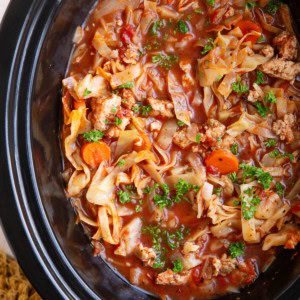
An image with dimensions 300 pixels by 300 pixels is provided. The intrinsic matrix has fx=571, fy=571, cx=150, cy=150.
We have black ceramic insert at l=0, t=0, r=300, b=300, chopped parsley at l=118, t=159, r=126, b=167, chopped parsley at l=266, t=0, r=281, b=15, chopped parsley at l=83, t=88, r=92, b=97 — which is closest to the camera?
black ceramic insert at l=0, t=0, r=300, b=300

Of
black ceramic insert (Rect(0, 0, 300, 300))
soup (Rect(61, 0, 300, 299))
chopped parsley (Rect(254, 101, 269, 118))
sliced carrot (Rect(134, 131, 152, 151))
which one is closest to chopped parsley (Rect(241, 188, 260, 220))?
soup (Rect(61, 0, 300, 299))

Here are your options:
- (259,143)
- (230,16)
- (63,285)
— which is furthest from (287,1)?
(63,285)

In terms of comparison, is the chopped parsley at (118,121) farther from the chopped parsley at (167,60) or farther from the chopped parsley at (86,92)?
the chopped parsley at (167,60)

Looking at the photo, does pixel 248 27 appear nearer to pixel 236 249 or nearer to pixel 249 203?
pixel 249 203

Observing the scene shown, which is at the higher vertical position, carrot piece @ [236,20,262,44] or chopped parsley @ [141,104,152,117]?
carrot piece @ [236,20,262,44]

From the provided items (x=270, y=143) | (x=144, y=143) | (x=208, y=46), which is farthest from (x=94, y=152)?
(x=270, y=143)

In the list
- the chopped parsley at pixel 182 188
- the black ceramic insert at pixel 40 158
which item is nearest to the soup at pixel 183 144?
the chopped parsley at pixel 182 188

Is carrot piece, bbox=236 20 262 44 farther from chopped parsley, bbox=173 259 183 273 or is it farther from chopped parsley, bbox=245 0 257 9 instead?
chopped parsley, bbox=173 259 183 273

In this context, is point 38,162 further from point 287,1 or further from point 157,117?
point 287,1
